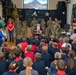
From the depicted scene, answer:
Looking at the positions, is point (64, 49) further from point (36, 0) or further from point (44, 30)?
point (36, 0)

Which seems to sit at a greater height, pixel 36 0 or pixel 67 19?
pixel 36 0

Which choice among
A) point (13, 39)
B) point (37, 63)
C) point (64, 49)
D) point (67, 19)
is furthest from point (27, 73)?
point (67, 19)

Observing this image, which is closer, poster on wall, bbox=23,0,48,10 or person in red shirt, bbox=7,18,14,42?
person in red shirt, bbox=7,18,14,42

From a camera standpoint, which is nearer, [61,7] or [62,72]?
[62,72]

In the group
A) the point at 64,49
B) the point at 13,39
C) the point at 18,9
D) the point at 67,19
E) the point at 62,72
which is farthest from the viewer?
the point at 18,9

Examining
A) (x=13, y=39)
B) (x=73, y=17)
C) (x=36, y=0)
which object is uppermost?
(x=36, y=0)

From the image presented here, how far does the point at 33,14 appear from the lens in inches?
793

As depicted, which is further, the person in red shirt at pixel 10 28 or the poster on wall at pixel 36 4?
the poster on wall at pixel 36 4

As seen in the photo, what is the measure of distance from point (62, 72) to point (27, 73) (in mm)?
609

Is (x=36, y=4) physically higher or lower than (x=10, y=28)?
higher

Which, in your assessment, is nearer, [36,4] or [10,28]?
[10,28]

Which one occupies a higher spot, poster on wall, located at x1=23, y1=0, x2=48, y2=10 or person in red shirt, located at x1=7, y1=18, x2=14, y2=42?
poster on wall, located at x1=23, y1=0, x2=48, y2=10

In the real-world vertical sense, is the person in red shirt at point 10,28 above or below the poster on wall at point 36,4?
below

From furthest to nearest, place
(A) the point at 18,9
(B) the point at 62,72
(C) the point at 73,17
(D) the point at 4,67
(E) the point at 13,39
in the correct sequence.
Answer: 1. (A) the point at 18,9
2. (C) the point at 73,17
3. (E) the point at 13,39
4. (D) the point at 4,67
5. (B) the point at 62,72
